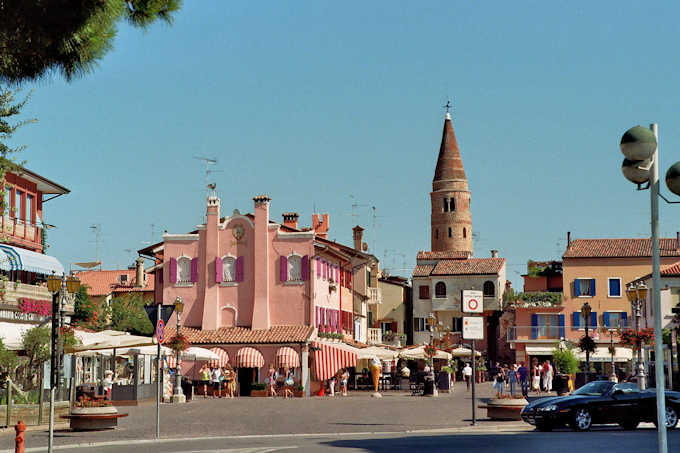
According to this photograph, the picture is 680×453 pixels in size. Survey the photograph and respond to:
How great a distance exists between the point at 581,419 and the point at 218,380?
28232 millimetres

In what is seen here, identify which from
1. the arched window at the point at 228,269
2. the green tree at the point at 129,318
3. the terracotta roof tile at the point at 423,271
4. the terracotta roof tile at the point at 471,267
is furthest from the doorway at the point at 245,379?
the terracotta roof tile at the point at 423,271

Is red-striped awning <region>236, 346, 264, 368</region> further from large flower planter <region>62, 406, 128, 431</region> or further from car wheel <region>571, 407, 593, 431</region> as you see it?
car wheel <region>571, 407, 593, 431</region>

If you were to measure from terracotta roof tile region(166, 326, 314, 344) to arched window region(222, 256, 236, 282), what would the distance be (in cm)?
267

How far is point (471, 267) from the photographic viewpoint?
307ft

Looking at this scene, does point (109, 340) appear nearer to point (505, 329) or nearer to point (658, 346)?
point (658, 346)

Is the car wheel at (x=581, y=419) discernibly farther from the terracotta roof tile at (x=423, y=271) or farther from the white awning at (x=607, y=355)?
the terracotta roof tile at (x=423, y=271)

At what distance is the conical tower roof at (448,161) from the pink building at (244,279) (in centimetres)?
6611

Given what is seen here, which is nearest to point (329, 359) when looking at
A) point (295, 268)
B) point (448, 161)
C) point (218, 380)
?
point (295, 268)

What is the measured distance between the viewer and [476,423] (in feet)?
85.4

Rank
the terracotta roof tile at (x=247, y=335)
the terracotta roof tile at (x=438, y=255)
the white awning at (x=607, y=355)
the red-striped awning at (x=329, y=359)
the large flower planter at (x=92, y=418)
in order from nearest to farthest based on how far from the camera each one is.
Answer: the large flower planter at (x=92, y=418) < the terracotta roof tile at (x=247, y=335) < the red-striped awning at (x=329, y=359) < the white awning at (x=607, y=355) < the terracotta roof tile at (x=438, y=255)

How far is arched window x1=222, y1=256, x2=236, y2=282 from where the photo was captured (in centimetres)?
5734

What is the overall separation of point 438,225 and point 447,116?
12.6m

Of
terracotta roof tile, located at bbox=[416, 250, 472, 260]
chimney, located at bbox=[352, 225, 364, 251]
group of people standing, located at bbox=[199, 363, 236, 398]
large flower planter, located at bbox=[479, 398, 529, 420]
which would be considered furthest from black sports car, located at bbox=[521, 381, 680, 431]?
terracotta roof tile, located at bbox=[416, 250, 472, 260]

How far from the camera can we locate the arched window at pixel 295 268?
5662 cm
